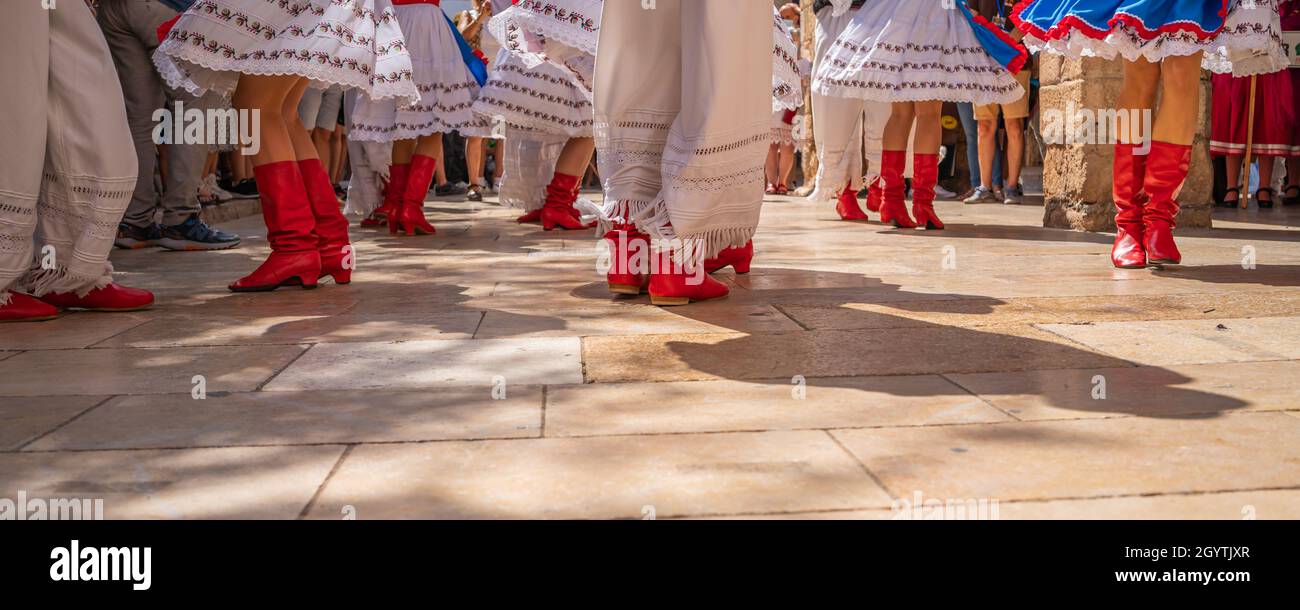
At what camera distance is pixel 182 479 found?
180cm

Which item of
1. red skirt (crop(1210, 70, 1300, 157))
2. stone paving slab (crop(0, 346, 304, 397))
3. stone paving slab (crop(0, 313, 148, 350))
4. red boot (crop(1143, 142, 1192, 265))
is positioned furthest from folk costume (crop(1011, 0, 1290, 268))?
red skirt (crop(1210, 70, 1300, 157))

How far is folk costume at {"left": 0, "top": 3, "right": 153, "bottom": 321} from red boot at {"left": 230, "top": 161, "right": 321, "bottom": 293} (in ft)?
1.49

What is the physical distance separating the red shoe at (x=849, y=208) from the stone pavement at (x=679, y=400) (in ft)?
10.5

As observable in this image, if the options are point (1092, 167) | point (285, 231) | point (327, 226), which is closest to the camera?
point (285, 231)

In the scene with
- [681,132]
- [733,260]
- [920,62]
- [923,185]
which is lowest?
[733,260]

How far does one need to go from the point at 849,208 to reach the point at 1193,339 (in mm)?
4663

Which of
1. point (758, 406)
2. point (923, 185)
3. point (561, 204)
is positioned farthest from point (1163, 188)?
point (561, 204)

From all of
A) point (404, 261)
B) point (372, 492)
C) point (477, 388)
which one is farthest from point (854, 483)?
point (404, 261)

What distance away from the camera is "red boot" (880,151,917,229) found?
263 inches

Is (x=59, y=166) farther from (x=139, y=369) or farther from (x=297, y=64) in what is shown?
(x=139, y=369)

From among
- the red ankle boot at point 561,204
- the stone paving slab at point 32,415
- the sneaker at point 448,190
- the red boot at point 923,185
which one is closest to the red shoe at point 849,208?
the red boot at point 923,185

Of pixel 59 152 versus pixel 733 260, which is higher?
pixel 59 152

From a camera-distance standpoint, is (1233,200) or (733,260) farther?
(1233,200)

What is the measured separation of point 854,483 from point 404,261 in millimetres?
3757
